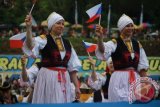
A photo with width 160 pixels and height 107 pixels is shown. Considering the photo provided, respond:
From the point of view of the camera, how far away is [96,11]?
7.62m

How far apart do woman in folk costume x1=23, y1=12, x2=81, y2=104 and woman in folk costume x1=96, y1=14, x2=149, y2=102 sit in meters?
0.60

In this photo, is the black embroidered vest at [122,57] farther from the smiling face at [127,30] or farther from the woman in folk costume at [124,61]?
the smiling face at [127,30]

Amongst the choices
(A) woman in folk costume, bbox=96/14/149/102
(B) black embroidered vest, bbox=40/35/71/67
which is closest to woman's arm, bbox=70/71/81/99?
(B) black embroidered vest, bbox=40/35/71/67

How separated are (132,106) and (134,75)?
7.18 ft

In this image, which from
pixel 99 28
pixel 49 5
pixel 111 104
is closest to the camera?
pixel 111 104

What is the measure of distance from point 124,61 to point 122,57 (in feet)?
0.20

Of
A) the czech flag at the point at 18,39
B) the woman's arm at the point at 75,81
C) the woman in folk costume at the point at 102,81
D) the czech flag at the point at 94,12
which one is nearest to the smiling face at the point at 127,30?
the czech flag at the point at 94,12

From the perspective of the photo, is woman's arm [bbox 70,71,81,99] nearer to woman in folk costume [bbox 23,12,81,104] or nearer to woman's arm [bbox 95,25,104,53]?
woman in folk costume [bbox 23,12,81,104]

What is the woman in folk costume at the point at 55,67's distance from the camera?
23.9 feet

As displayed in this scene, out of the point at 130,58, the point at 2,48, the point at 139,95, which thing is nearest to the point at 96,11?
the point at 130,58

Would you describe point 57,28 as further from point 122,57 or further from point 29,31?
point 122,57

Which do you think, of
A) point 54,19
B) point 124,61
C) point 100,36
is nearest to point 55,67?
point 54,19

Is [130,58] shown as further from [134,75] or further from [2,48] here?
[2,48]

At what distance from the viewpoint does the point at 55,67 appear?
734cm
